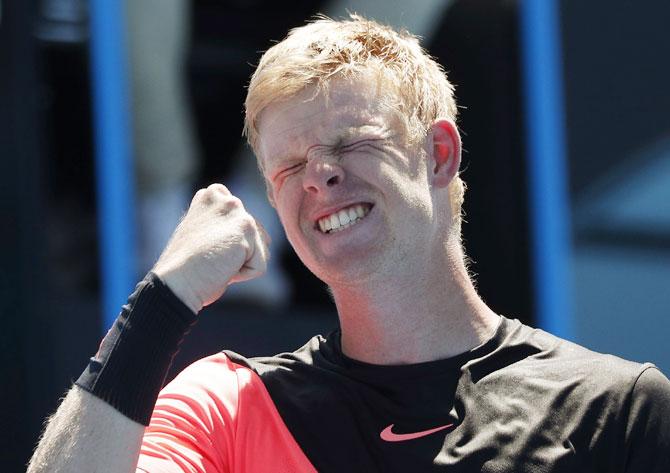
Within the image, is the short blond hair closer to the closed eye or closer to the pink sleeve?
the closed eye

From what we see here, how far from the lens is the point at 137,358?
2252 mm

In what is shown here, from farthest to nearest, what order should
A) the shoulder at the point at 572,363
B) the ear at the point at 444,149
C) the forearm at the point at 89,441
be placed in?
the ear at the point at 444,149
the shoulder at the point at 572,363
the forearm at the point at 89,441

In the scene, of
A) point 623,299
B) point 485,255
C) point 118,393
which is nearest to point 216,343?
point 485,255

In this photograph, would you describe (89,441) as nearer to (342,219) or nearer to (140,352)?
(140,352)

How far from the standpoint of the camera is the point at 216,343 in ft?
14.8

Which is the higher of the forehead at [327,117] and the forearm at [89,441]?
the forehead at [327,117]

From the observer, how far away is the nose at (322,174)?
2480 millimetres

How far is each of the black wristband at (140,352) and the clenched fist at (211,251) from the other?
1.4 inches

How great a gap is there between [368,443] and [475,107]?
2.72m

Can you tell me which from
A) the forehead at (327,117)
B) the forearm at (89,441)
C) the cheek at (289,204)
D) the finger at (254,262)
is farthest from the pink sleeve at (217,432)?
the forehead at (327,117)

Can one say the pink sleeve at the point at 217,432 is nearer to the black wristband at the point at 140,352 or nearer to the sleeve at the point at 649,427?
the black wristband at the point at 140,352

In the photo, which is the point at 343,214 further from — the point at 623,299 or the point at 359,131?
the point at 623,299

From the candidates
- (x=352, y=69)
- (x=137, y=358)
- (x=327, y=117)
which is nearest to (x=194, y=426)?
(x=137, y=358)

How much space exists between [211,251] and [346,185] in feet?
0.98
